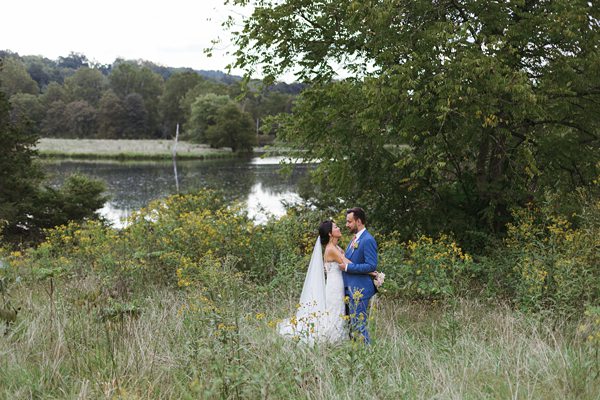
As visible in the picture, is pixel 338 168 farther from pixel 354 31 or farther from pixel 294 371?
pixel 294 371

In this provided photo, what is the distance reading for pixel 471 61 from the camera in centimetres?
731

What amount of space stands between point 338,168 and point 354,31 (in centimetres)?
223

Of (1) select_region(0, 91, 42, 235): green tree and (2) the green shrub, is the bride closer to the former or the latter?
(2) the green shrub

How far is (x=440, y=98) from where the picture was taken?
25.8 feet

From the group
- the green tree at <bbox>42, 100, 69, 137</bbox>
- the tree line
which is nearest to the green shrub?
the tree line

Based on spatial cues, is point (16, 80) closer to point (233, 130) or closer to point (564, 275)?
point (233, 130)

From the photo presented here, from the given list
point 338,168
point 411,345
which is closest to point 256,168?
point 338,168

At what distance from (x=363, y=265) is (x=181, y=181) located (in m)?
30.9

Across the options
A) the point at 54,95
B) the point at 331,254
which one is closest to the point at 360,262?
the point at 331,254

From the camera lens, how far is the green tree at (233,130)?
210 ft

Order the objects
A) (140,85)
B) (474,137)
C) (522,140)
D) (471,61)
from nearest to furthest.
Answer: (471,61) → (474,137) → (522,140) → (140,85)

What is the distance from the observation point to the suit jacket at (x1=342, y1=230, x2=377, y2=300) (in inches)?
209

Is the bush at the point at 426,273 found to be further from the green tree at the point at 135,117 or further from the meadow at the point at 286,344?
the green tree at the point at 135,117

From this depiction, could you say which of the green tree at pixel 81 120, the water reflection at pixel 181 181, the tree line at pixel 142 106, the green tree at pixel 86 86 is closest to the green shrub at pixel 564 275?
the water reflection at pixel 181 181
